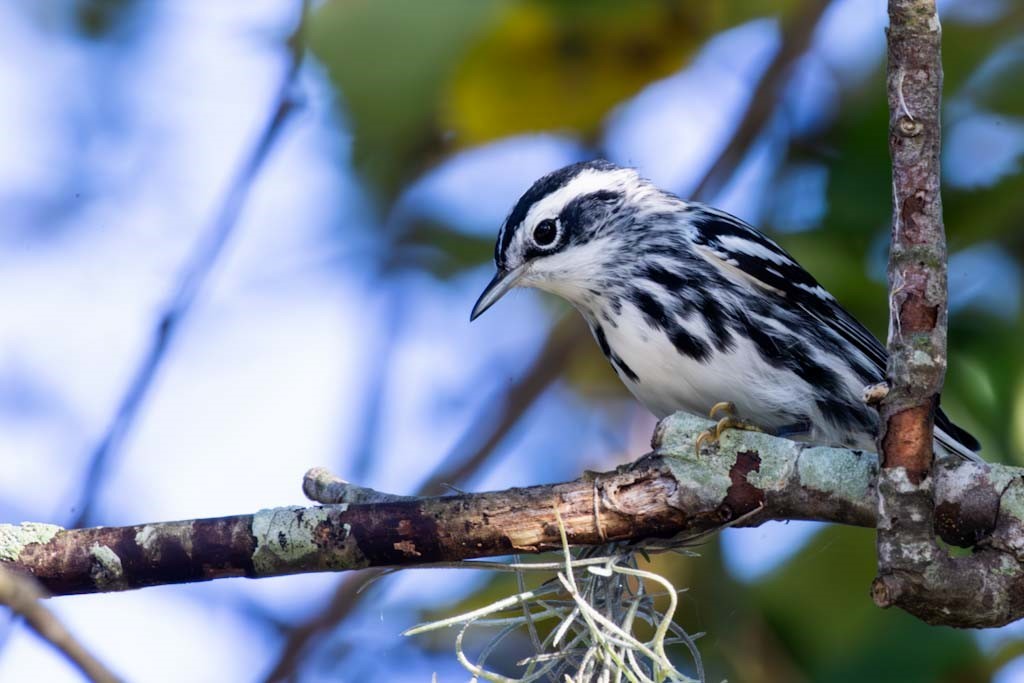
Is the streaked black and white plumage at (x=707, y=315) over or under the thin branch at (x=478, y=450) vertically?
over

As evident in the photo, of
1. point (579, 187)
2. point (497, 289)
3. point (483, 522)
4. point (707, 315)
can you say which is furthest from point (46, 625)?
point (579, 187)

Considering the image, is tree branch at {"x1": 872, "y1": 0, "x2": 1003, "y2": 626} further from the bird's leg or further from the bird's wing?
the bird's wing

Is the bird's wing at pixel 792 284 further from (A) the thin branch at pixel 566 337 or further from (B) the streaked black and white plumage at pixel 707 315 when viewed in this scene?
(A) the thin branch at pixel 566 337

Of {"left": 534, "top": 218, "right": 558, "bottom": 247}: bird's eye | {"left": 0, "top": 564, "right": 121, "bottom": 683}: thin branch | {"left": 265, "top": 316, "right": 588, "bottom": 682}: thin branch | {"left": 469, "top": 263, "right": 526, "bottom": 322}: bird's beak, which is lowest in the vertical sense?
{"left": 265, "top": 316, "right": 588, "bottom": 682}: thin branch

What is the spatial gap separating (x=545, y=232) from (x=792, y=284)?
0.85 metres

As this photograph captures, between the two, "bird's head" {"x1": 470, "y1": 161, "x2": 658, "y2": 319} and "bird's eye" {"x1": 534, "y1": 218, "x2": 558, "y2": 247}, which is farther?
"bird's eye" {"x1": 534, "y1": 218, "x2": 558, "y2": 247}

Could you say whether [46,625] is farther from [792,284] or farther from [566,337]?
[566,337]

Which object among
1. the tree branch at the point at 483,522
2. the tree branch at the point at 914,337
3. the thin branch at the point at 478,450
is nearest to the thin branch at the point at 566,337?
the thin branch at the point at 478,450

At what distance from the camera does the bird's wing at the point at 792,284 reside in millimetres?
4082

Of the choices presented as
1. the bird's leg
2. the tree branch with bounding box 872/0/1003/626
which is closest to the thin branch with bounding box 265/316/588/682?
the bird's leg

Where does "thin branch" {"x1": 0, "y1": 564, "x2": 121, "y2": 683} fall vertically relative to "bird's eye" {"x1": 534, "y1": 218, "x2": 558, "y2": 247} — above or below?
above

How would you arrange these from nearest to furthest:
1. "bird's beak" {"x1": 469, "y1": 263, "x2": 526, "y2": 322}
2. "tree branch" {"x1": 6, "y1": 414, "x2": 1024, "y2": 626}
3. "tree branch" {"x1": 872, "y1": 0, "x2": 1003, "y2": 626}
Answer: "tree branch" {"x1": 872, "y1": 0, "x2": 1003, "y2": 626} → "tree branch" {"x1": 6, "y1": 414, "x2": 1024, "y2": 626} → "bird's beak" {"x1": 469, "y1": 263, "x2": 526, "y2": 322}

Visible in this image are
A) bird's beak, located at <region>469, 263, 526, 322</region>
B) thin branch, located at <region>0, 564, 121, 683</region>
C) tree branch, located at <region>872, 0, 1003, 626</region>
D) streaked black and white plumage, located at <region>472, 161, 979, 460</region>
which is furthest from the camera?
bird's beak, located at <region>469, 263, 526, 322</region>

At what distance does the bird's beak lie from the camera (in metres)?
4.41
